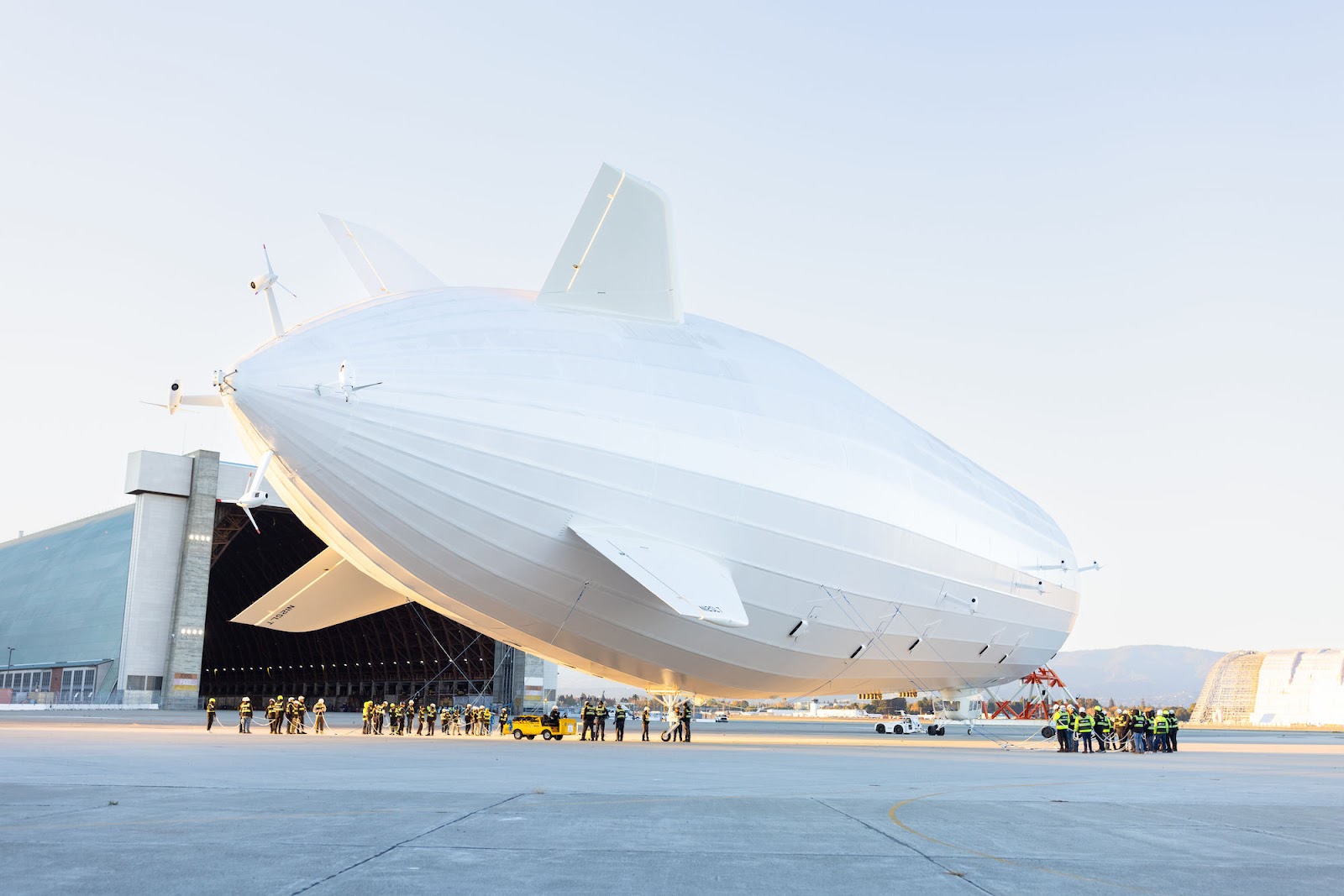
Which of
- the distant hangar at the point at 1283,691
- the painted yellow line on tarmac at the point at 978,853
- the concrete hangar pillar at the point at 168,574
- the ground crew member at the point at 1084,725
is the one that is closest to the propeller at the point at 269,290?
the painted yellow line on tarmac at the point at 978,853

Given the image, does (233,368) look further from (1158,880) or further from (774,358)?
(1158,880)

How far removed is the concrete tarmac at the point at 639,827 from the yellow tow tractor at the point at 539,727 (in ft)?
43.9

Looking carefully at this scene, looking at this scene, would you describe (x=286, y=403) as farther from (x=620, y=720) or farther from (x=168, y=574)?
(x=168, y=574)

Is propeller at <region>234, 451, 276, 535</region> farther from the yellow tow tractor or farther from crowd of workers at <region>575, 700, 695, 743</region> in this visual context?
the yellow tow tractor

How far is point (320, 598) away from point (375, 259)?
9.18 m

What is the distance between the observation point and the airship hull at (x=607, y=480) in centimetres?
2025

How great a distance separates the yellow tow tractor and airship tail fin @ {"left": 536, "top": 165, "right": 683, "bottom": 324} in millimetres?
16591

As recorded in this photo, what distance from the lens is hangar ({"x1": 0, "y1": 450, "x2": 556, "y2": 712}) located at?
227ft

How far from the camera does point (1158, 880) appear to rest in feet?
28.4

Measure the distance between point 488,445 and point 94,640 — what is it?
66.1 meters

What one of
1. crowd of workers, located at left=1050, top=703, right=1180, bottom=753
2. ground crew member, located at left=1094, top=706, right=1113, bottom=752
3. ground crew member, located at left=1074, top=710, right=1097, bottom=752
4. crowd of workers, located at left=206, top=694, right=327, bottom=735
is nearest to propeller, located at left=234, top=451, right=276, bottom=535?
crowd of workers, located at left=206, top=694, right=327, bottom=735

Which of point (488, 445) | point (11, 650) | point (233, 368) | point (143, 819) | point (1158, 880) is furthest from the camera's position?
point (11, 650)

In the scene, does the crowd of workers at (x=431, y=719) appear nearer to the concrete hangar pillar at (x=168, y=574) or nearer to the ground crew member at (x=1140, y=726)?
the ground crew member at (x=1140, y=726)

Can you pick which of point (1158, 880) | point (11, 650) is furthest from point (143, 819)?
point (11, 650)
